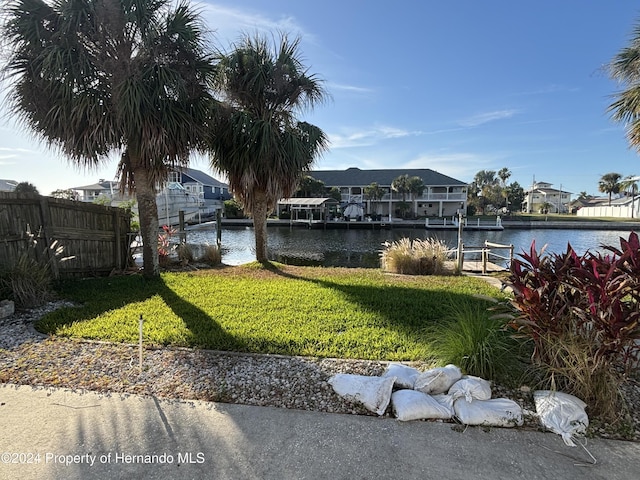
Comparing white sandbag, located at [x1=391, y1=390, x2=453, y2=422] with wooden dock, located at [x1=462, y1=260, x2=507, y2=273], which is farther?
wooden dock, located at [x1=462, y1=260, x2=507, y2=273]

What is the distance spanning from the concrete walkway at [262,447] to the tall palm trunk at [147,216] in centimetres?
537

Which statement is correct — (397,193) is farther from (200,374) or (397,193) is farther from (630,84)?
(200,374)

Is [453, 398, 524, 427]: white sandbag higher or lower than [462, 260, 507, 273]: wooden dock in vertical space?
higher

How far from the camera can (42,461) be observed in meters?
2.04

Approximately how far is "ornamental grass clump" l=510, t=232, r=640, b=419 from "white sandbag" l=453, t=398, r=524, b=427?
Result: 0.41m

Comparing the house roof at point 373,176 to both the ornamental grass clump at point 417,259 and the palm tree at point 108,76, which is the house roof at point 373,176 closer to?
the ornamental grass clump at point 417,259

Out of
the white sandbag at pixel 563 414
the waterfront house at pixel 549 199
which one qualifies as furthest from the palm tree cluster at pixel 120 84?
the waterfront house at pixel 549 199

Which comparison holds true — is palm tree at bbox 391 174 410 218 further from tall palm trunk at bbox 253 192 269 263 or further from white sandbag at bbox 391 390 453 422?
white sandbag at bbox 391 390 453 422

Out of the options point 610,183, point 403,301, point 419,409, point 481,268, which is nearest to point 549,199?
point 610,183

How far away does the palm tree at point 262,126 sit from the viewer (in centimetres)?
934

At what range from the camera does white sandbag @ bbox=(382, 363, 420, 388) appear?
2.80m

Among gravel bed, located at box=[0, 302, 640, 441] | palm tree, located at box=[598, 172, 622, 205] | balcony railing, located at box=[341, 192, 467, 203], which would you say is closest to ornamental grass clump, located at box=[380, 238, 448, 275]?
gravel bed, located at box=[0, 302, 640, 441]

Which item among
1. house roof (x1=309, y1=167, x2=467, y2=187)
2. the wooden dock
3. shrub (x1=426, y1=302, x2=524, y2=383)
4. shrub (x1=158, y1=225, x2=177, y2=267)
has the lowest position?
the wooden dock

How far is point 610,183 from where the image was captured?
60.0 m
